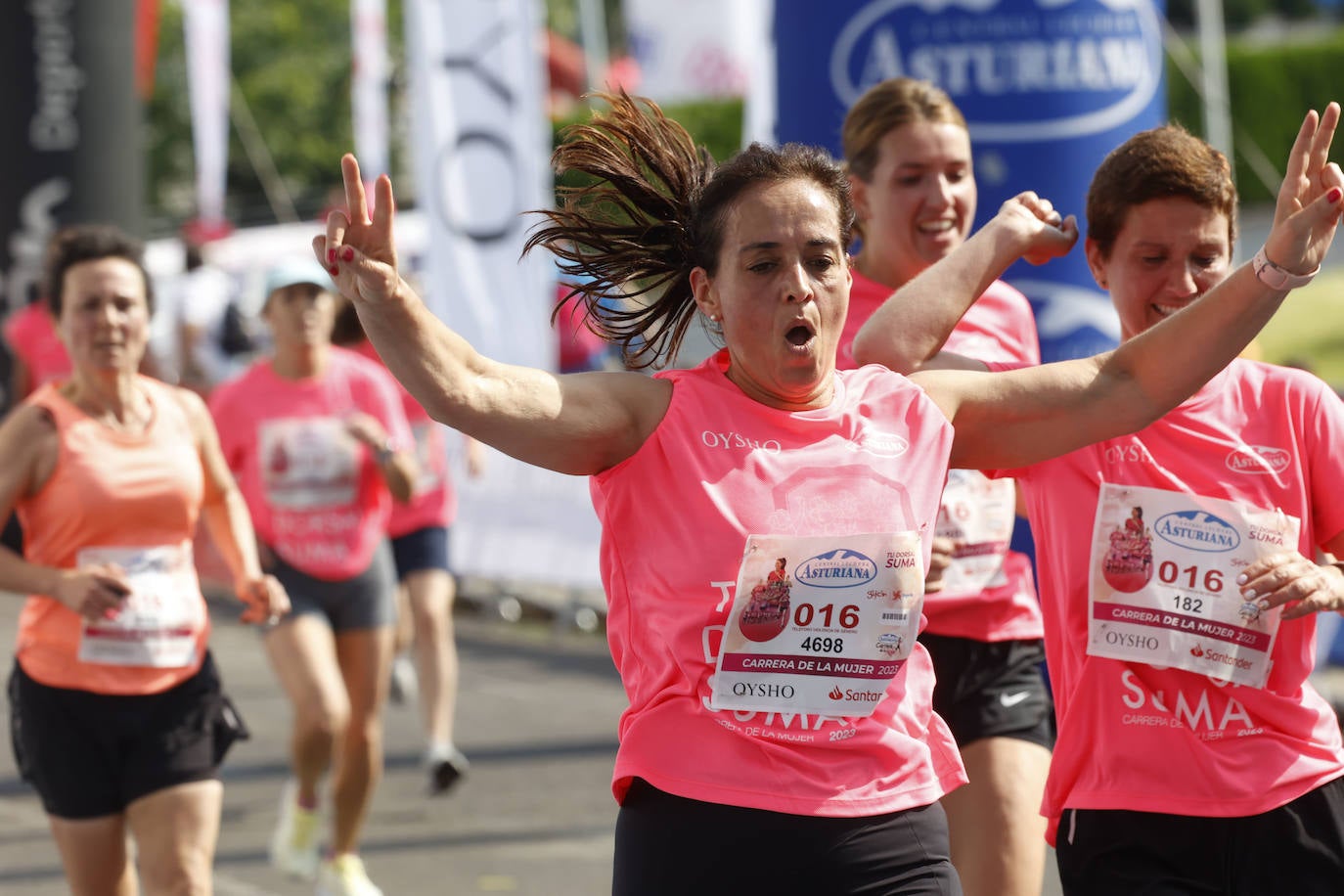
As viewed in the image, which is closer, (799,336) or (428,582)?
(799,336)

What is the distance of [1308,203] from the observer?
121 inches

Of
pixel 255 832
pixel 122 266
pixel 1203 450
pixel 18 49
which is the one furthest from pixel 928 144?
pixel 18 49

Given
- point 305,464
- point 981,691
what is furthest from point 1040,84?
point 305,464

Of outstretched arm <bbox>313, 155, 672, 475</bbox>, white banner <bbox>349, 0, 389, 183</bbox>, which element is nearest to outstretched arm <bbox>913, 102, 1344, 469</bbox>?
outstretched arm <bbox>313, 155, 672, 475</bbox>

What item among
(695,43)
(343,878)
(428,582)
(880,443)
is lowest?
(343,878)

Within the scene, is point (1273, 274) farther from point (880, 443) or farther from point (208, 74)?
point (208, 74)

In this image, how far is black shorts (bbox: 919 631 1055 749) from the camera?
435 centimetres

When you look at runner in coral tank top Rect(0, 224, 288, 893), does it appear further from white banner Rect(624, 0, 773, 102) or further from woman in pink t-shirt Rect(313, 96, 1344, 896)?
white banner Rect(624, 0, 773, 102)

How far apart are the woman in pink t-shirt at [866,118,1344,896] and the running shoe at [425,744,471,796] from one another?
171 inches

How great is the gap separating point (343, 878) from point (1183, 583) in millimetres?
3758

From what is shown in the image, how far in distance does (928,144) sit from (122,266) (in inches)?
84.5

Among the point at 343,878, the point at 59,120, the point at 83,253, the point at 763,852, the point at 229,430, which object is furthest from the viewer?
the point at 59,120

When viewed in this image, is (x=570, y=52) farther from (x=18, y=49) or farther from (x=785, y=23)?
(x=785, y=23)

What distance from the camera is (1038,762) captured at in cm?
439
